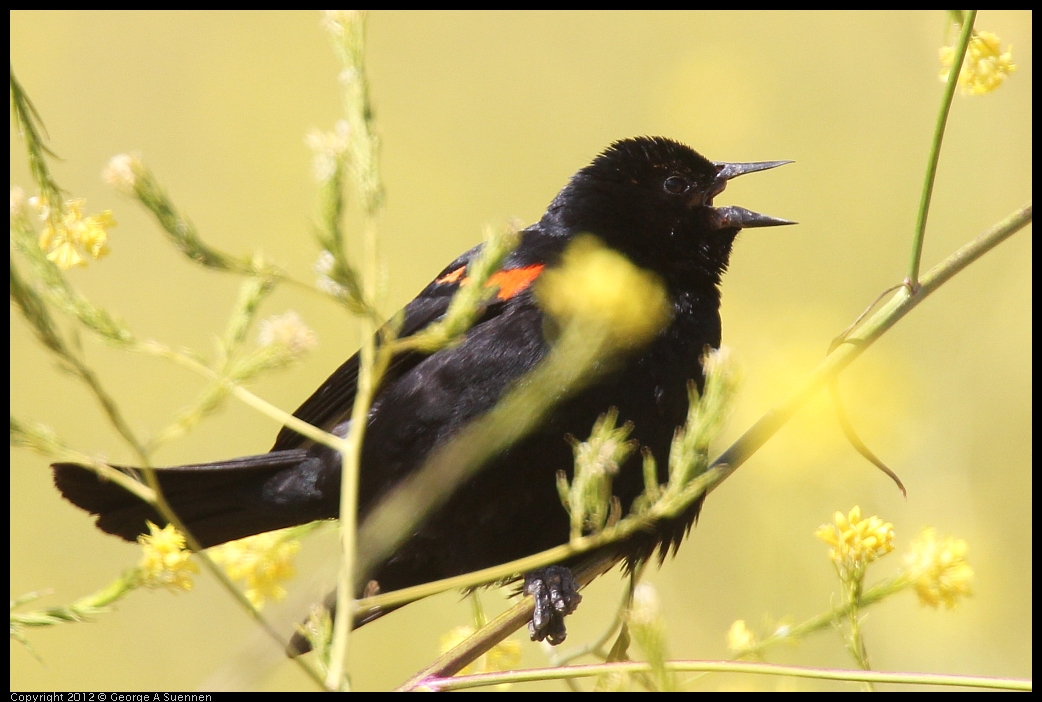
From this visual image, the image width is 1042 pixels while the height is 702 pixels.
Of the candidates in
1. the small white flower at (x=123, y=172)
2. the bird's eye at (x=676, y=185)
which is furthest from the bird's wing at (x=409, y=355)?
the small white flower at (x=123, y=172)

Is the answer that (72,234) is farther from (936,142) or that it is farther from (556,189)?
(556,189)

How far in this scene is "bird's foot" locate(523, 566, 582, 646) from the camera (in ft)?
6.36

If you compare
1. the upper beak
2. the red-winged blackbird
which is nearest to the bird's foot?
the red-winged blackbird

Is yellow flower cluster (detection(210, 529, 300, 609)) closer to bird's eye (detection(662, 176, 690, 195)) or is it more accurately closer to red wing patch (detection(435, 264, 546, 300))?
red wing patch (detection(435, 264, 546, 300))

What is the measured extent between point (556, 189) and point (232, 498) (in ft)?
12.1

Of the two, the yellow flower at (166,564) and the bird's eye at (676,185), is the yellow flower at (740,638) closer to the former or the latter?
the yellow flower at (166,564)

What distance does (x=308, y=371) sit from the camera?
5.00 meters

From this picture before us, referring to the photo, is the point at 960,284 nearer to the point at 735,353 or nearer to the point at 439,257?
the point at 439,257

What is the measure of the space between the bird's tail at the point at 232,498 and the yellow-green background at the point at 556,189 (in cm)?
32

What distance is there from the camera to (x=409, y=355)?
7.57 feet

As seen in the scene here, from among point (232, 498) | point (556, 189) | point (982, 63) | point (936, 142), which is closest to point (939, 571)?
point (936, 142)

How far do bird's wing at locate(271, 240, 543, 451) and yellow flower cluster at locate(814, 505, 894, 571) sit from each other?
1116 mm
